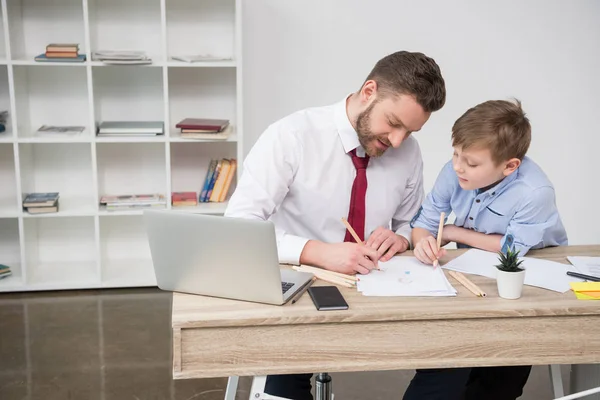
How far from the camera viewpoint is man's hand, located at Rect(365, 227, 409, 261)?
203 centimetres

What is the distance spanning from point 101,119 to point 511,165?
2.61 meters

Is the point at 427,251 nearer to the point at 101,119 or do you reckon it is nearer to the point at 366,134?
the point at 366,134

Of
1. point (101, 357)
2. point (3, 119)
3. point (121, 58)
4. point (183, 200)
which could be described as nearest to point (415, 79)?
point (101, 357)

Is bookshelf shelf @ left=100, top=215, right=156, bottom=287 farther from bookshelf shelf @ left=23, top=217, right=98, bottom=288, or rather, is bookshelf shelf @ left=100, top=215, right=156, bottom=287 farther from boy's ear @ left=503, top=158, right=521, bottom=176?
boy's ear @ left=503, top=158, right=521, bottom=176

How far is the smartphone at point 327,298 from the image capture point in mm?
1634

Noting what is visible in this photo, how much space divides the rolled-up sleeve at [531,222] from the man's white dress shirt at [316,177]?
355 millimetres

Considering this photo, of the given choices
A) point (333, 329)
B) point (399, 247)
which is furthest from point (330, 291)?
point (399, 247)

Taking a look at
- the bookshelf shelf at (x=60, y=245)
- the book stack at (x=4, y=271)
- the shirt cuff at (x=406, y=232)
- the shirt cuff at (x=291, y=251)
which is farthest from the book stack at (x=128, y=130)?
the shirt cuff at (x=291, y=251)

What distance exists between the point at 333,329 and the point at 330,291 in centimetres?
13

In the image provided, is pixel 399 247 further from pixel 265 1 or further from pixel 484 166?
pixel 265 1

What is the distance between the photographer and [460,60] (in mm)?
4188

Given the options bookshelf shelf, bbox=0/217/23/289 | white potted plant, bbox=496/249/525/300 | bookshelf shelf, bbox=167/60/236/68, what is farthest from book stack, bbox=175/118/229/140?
white potted plant, bbox=496/249/525/300

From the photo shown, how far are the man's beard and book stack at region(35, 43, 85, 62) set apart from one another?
2038mm

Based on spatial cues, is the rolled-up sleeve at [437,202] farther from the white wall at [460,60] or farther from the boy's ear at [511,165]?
the white wall at [460,60]
